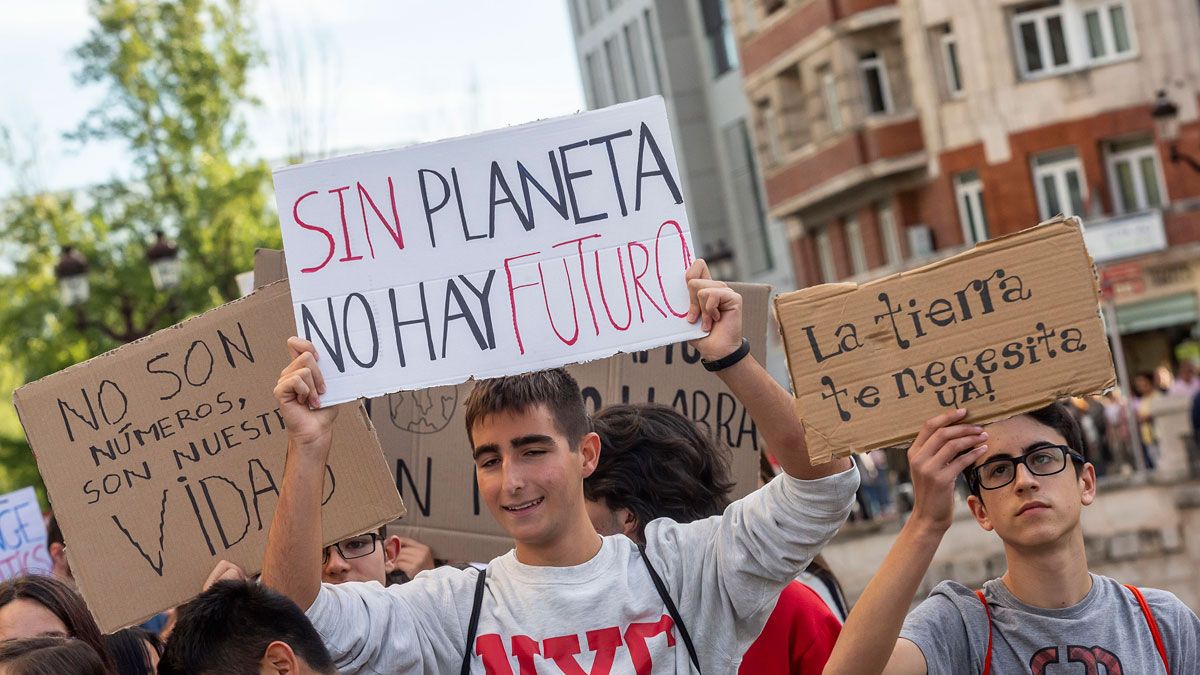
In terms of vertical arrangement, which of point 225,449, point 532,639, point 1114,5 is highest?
point 1114,5

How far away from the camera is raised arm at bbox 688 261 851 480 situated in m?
3.73

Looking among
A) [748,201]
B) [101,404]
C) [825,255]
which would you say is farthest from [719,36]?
[101,404]

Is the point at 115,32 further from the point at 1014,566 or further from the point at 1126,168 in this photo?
the point at 1014,566

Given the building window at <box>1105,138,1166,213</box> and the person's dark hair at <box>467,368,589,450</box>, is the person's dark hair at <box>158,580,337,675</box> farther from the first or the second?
the building window at <box>1105,138,1166,213</box>

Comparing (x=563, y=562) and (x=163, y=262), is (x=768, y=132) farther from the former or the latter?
(x=563, y=562)

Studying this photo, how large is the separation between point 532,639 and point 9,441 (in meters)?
22.7

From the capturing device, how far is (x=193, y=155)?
2592cm

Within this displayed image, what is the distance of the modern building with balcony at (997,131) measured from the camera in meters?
29.5

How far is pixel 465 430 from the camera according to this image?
18.8 feet

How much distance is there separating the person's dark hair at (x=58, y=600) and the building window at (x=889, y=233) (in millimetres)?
28891

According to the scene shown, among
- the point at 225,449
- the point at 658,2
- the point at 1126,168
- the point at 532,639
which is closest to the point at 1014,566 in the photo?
the point at 532,639

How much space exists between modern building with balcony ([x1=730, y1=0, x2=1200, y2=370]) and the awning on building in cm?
4

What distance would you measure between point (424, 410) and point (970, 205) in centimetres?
2755

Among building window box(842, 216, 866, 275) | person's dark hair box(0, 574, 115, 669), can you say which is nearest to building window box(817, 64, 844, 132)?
building window box(842, 216, 866, 275)
